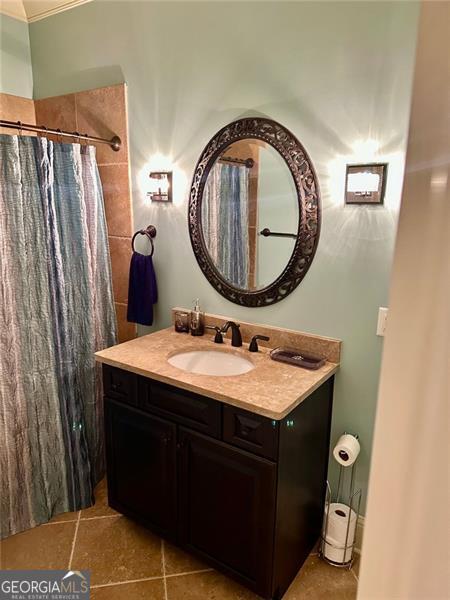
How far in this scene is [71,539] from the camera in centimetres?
205

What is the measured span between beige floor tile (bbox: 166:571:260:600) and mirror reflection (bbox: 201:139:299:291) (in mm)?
1327

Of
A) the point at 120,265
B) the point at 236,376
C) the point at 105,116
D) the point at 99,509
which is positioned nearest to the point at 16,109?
the point at 105,116

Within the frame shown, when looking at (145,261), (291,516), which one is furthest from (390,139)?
(291,516)

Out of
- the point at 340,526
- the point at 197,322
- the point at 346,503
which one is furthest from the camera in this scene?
the point at 197,322

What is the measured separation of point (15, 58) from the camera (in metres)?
2.64

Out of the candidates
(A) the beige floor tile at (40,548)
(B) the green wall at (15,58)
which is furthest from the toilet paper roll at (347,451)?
(B) the green wall at (15,58)

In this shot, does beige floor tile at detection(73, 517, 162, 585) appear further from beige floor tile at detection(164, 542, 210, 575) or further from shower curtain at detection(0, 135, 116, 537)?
shower curtain at detection(0, 135, 116, 537)

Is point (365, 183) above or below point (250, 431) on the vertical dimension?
above

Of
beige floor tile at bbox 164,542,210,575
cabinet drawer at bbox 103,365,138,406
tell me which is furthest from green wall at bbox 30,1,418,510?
beige floor tile at bbox 164,542,210,575

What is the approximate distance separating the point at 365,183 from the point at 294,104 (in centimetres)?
48

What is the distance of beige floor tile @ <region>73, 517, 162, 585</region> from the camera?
187cm

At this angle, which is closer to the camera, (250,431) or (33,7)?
(250,431)

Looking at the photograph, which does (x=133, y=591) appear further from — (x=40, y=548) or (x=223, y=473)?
(x=223, y=473)

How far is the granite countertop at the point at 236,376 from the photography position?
154 cm
